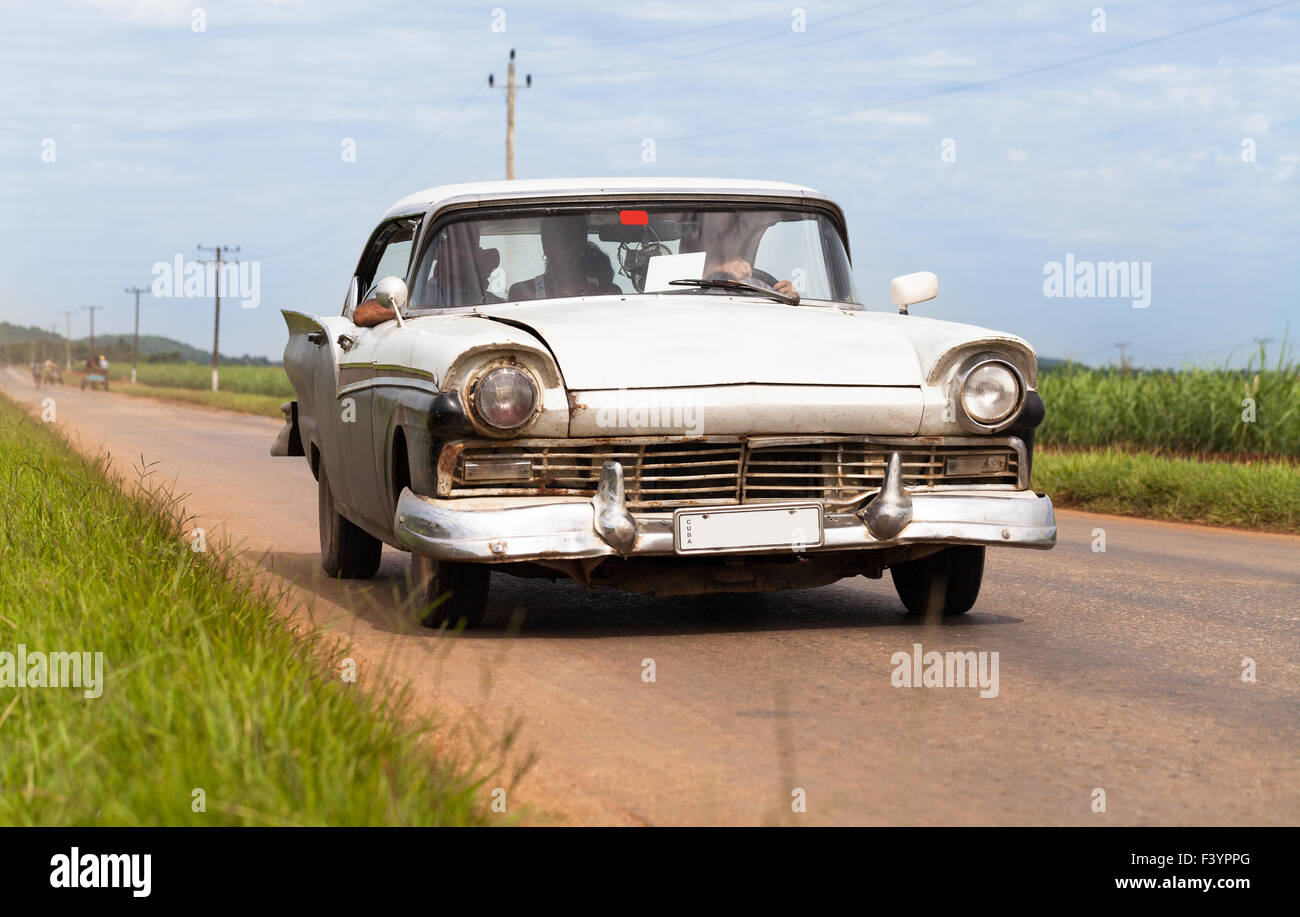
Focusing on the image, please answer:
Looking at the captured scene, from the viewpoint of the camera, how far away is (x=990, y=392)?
5.68 metres

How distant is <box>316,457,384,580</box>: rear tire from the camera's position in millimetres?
7363

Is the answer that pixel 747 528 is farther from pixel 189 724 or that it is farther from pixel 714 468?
pixel 189 724

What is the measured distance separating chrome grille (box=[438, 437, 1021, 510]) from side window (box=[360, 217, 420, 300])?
171cm

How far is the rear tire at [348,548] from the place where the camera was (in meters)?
7.36

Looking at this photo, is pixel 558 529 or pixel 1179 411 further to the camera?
pixel 1179 411

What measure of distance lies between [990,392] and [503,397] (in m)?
1.75

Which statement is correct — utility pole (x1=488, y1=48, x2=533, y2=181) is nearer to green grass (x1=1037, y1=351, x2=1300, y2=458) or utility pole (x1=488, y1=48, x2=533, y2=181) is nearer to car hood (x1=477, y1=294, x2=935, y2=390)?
green grass (x1=1037, y1=351, x2=1300, y2=458)

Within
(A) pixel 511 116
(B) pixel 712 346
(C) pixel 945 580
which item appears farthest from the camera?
(A) pixel 511 116

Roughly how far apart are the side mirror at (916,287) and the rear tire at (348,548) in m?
2.61

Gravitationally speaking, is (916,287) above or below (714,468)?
above

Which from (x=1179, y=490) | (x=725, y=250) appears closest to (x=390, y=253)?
(x=725, y=250)

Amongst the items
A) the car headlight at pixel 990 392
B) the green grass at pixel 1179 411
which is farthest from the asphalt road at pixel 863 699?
the green grass at pixel 1179 411

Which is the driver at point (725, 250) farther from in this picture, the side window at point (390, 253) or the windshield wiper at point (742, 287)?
the side window at point (390, 253)
